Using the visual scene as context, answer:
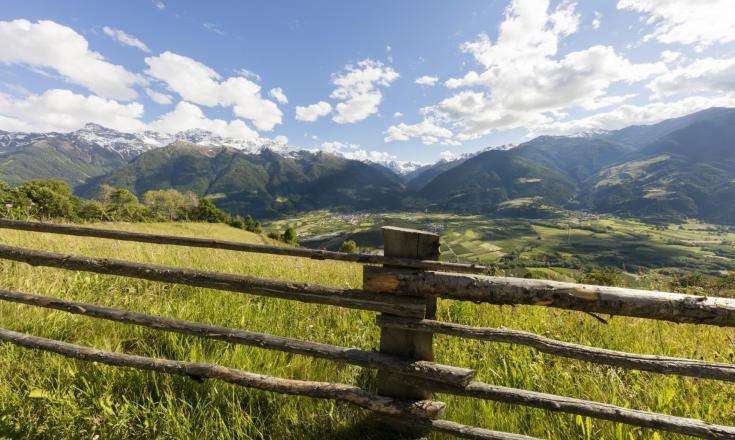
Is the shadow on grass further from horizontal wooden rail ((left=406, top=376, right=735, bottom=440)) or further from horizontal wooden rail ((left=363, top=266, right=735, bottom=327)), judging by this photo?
horizontal wooden rail ((left=363, top=266, right=735, bottom=327))

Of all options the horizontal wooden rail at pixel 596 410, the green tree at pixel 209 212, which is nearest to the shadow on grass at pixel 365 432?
the horizontal wooden rail at pixel 596 410

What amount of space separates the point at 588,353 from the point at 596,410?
408 mm

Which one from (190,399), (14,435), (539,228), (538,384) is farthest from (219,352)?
(539,228)

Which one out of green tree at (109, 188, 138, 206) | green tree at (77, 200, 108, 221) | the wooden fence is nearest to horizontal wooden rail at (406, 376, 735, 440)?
the wooden fence

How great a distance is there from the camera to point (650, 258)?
13262cm

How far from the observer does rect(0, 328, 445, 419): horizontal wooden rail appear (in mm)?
2643

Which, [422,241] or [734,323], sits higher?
[422,241]

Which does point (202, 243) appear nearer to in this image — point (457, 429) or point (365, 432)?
point (365, 432)

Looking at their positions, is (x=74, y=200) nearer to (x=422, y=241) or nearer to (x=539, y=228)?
(x=422, y=241)

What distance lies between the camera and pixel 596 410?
2.49m

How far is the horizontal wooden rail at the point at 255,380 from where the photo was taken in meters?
2.64

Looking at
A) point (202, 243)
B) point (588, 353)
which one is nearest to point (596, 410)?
point (588, 353)

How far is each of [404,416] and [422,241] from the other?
1.46 meters

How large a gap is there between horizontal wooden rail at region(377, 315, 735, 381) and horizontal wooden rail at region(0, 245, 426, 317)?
128 mm
